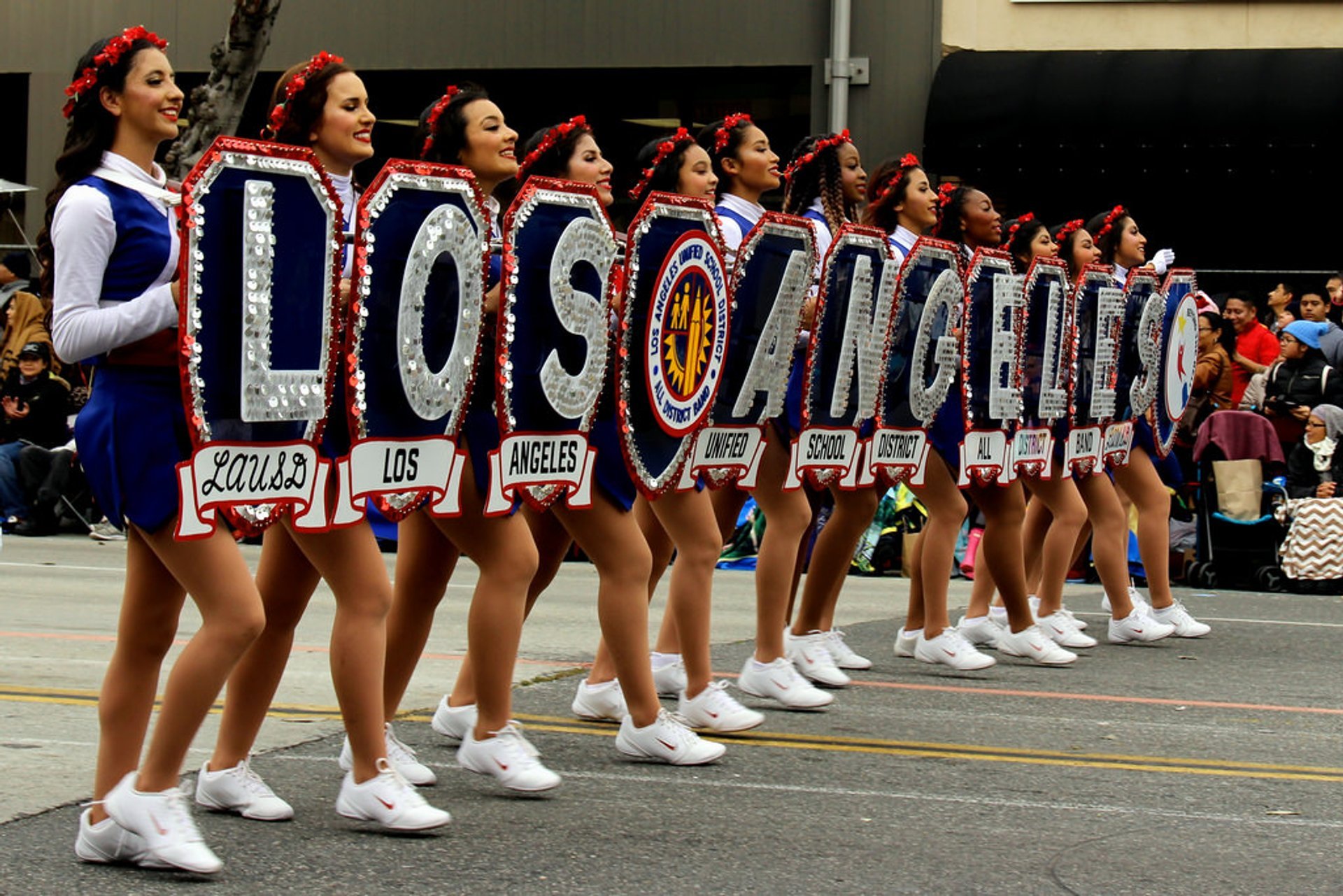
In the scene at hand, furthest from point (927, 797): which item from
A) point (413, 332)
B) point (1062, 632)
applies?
point (1062, 632)

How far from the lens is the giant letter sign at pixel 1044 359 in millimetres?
9320

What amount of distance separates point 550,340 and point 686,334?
2.67 ft

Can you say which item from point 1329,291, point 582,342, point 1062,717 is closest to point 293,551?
point 582,342

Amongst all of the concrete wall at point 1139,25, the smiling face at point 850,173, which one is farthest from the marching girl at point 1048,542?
the concrete wall at point 1139,25

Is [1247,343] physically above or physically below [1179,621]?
above

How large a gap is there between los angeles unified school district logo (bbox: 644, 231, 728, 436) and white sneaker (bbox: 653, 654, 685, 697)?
1.30m

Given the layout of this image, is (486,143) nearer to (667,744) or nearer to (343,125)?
(343,125)

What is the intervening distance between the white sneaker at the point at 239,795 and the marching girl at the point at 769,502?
2403 mm

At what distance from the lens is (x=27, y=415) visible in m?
17.2

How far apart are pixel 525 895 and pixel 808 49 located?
1768 cm

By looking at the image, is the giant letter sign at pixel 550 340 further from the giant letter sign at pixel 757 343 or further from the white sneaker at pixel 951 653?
the white sneaker at pixel 951 653

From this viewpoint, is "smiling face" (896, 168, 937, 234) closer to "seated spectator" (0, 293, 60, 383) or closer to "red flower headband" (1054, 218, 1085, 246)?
"red flower headband" (1054, 218, 1085, 246)

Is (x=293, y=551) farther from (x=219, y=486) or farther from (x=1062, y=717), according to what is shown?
(x=1062, y=717)

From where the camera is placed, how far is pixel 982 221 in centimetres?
922
